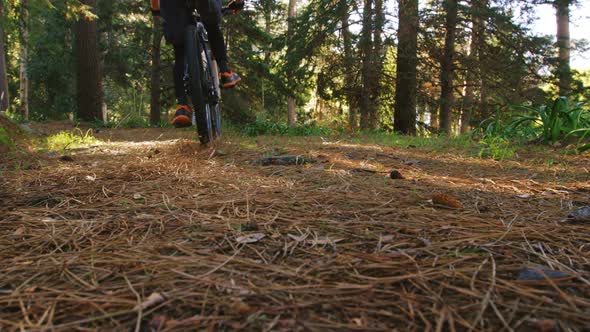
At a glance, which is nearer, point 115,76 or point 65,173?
point 65,173

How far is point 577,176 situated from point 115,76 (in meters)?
15.2

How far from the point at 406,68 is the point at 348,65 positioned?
50.0 inches

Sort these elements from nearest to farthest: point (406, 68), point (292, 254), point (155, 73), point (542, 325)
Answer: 1. point (542, 325)
2. point (292, 254)
3. point (406, 68)
4. point (155, 73)

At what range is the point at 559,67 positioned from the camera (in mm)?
7477

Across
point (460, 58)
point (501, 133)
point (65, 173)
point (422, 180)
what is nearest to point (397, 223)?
point (422, 180)

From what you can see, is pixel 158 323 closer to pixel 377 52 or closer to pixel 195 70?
pixel 195 70

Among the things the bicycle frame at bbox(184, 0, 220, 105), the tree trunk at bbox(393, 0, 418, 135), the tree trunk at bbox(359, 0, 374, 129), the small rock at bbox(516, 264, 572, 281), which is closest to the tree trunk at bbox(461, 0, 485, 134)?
the tree trunk at bbox(393, 0, 418, 135)

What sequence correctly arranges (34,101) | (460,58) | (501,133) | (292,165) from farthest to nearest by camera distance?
(34,101), (460,58), (501,133), (292,165)

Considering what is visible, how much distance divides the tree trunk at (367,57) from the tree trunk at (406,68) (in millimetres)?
597

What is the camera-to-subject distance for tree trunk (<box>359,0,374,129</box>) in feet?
26.3

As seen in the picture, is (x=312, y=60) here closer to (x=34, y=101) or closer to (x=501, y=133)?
(x=501, y=133)

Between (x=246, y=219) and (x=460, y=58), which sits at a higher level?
(x=460, y=58)

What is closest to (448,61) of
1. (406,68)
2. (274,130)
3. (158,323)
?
(406,68)

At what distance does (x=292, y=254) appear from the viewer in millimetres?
1158
